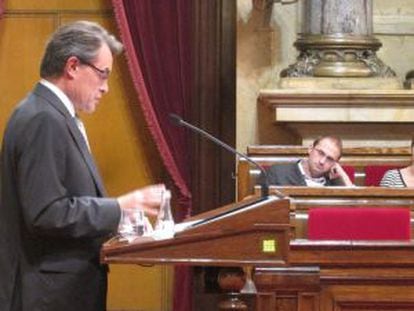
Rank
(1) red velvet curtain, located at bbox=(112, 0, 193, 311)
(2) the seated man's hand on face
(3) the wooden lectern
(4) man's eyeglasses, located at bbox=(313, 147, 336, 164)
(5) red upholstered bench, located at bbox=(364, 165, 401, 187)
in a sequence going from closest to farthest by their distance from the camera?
(3) the wooden lectern → (4) man's eyeglasses, located at bbox=(313, 147, 336, 164) → (2) the seated man's hand on face → (5) red upholstered bench, located at bbox=(364, 165, 401, 187) → (1) red velvet curtain, located at bbox=(112, 0, 193, 311)

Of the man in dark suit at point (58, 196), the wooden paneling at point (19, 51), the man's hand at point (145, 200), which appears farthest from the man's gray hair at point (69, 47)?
the wooden paneling at point (19, 51)

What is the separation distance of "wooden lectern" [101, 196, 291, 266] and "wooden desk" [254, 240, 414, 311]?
0.41 ft

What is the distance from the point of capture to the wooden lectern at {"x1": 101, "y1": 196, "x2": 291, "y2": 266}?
289 centimetres

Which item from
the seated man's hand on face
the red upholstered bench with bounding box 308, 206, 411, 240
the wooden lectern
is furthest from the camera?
the seated man's hand on face

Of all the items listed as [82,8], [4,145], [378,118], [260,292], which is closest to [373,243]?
[260,292]

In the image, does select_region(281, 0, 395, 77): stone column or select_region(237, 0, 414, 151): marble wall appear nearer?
select_region(281, 0, 395, 77): stone column

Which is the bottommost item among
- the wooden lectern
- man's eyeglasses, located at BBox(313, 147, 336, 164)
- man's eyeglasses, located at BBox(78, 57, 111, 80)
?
the wooden lectern

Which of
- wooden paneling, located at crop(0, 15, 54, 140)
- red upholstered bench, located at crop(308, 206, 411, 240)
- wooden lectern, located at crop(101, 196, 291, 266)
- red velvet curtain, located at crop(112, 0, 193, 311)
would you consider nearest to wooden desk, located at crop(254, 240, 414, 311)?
wooden lectern, located at crop(101, 196, 291, 266)

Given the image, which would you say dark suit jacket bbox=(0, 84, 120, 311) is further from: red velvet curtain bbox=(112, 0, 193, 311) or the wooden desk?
red velvet curtain bbox=(112, 0, 193, 311)

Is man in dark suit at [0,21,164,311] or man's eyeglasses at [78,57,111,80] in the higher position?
man's eyeglasses at [78,57,111,80]

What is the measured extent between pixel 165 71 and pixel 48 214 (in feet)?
13.1

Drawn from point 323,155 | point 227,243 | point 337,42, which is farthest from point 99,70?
point 337,42

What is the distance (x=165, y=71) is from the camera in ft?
22.4

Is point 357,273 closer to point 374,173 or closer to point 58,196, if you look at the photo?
point 58,196
